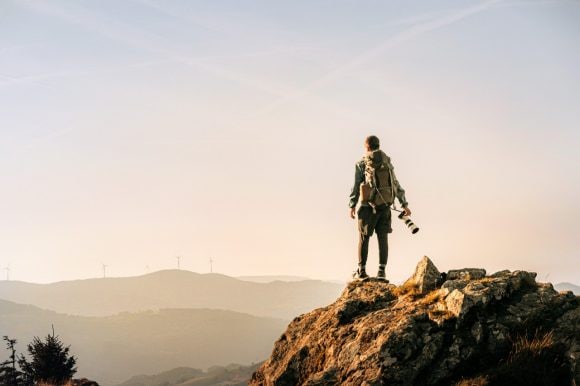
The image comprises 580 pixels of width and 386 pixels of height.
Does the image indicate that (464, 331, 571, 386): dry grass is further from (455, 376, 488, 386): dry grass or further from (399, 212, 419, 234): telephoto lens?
(399, 212, 419, 234): telephoto lens

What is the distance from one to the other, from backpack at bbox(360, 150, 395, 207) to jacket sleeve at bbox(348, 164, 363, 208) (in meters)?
0.40

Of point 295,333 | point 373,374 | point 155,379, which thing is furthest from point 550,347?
point 155,379

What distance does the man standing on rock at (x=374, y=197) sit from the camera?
12.4 meters

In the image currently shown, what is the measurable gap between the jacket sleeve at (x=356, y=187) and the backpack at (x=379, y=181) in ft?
1.31

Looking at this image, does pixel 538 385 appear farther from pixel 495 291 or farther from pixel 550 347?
pixel 495 291

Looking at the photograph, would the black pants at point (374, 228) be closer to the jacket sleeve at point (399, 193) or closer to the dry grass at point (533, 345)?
the jacket sleeve at point (399, 193)

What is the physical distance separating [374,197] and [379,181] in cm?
42

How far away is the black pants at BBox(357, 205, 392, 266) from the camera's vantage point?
12.6m

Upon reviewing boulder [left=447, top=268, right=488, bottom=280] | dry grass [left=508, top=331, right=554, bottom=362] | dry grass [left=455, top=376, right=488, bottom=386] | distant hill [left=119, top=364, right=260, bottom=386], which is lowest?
distant hill [left=119, top=364, right=260, bottom=386]

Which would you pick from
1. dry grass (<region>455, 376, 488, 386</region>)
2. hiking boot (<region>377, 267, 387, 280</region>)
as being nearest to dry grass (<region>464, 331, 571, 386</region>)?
dry grass (<region>455, 376, 488, 386</region>)

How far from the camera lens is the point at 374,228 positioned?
1280 centimetres

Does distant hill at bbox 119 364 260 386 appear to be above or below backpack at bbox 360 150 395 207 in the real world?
below

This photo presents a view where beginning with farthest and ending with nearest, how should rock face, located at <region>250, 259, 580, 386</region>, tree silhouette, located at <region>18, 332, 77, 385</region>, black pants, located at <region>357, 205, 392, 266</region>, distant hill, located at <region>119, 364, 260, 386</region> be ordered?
distant hill, located at <region>119, 364, 260, 386</region>
tree silhouette, located at <region>18, 332, 77, 385</region>
black pants, located at <region>357, 205, 392, 266</region>
rock face, located at <region>250, 259, 580, 386</region>

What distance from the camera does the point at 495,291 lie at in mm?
8617
